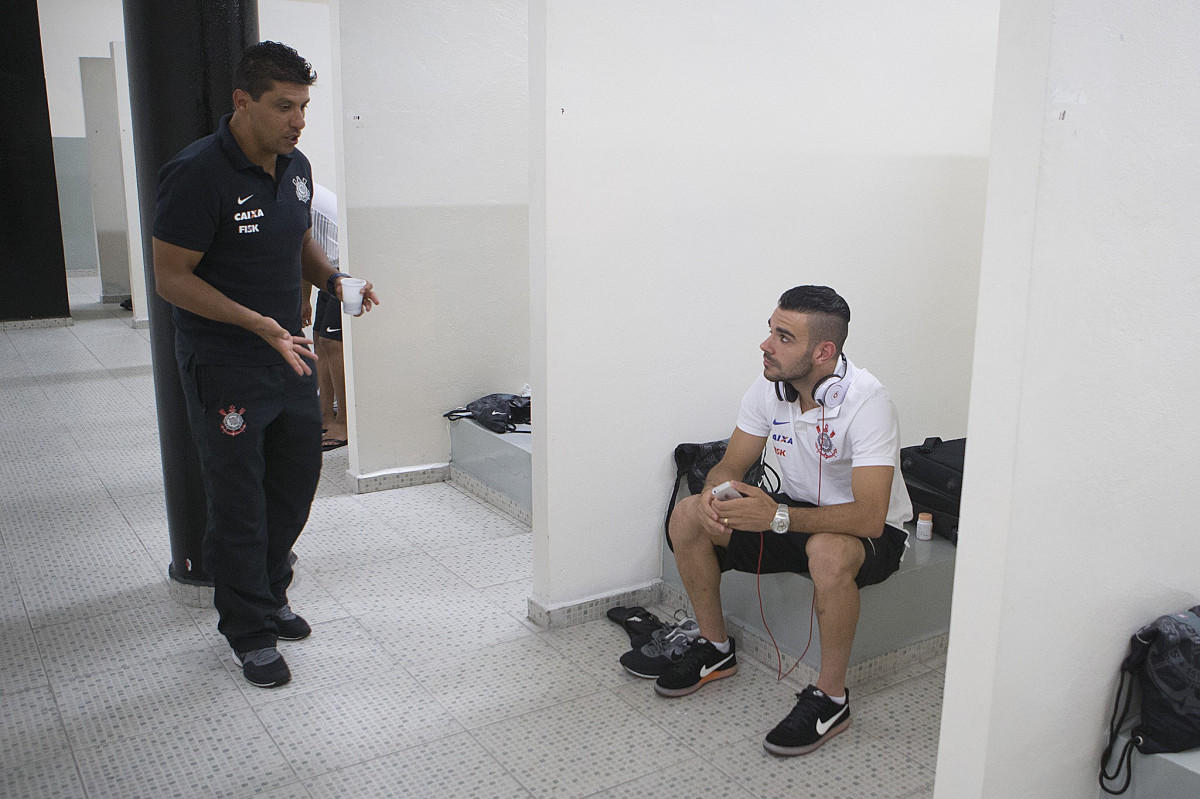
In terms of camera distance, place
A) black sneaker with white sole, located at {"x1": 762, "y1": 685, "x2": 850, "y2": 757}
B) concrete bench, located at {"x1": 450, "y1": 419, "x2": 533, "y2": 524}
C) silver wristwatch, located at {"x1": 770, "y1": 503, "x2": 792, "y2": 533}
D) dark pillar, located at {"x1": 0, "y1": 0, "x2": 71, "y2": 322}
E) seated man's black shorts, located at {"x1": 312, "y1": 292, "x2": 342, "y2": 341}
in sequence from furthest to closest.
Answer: dark pillar, located at {"x1": 0, "y1": 0, "x2": 71, "y2": 322} → seated man's black shorts, located at {"x1": 312, "y1": 292, "x2": 342, "y2": 341} → concrete bench, located at {"x1": 450, "y1": 419, "x2": 533, "y2": 524} → silver wristwatch, located at {"x1": 770, "y1": 503, "x2": 792, "y2": 533} → black sneaker with white sole, located at {"x1": 762, "y1": 685, "x2": 850, "y2": 757}

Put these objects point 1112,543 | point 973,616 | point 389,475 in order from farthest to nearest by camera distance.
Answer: point 389,475 < point 1112,543 < point 973,616

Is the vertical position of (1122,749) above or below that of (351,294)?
below

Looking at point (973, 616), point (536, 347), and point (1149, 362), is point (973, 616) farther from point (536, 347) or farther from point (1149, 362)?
point (536, 347)

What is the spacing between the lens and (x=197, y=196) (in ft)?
8.04

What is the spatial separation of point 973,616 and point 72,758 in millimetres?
2106

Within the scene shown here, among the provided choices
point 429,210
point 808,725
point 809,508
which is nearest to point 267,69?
point 809,508

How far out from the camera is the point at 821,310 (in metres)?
2.61

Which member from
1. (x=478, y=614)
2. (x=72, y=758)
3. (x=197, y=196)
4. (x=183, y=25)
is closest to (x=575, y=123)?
(x=197, y=196)

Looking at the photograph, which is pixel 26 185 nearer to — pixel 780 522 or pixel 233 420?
pixel 233 420

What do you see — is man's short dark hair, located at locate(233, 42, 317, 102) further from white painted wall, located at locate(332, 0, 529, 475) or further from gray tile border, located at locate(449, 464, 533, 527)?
gray tile border, located at locate(449, 464, 533, 527)

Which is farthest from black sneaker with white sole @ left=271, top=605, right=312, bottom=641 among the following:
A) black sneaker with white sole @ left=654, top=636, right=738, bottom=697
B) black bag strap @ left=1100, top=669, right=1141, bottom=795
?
black bag strap @ left=1100, top=669, right=1141, bottom=795

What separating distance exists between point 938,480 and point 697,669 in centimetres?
111

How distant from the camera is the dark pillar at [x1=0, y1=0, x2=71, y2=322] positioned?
27.3 feet

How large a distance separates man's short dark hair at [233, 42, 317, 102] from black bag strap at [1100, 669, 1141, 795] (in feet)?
7.54
